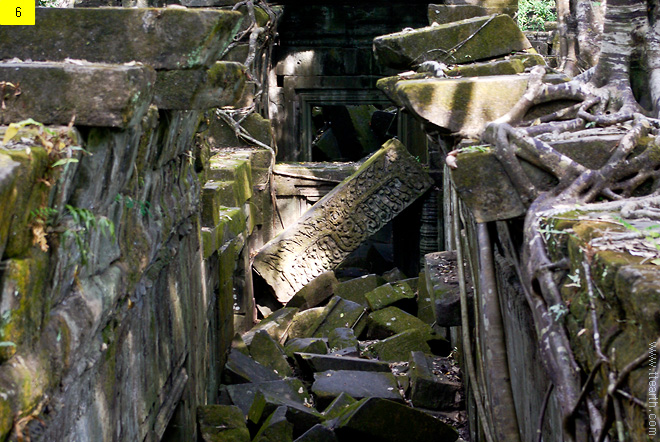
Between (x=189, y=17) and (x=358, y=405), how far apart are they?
12.7ft

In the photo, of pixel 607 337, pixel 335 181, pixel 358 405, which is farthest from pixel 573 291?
pixel 335 181

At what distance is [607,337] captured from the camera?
2271mm

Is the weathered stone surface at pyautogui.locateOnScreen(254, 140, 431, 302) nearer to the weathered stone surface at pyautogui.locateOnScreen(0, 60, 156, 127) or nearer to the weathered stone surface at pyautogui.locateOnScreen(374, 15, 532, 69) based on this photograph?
the weathered stone surface at pyautogui.locateOnScreen(374, 15, 532, 69)

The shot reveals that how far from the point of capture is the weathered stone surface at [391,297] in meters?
10.2

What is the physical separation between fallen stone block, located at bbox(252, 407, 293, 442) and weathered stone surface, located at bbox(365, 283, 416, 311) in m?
4.04

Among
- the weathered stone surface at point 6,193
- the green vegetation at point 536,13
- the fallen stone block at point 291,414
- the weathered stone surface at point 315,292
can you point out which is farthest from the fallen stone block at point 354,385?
the green vegetation at point 536,13

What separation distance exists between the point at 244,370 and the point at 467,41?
3.81 m

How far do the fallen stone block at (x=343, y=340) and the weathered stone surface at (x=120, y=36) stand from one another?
5.97m

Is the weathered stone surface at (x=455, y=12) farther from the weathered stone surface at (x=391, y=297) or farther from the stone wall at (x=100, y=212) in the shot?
the stone wall at (x=100, y=212)

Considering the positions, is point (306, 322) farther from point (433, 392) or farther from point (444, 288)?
point (444, 288)

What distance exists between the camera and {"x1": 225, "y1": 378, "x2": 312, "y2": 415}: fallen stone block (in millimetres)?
7078

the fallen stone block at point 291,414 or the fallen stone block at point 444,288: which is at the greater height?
the fallen stone block at point 444,288

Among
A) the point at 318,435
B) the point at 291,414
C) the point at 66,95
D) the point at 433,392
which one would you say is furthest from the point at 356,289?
the point at 66,95

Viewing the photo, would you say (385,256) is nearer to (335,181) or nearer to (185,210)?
(335,181)
